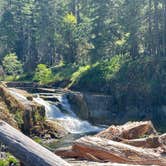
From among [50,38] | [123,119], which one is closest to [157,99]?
[123,119]

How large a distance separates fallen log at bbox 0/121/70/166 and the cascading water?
31.0m

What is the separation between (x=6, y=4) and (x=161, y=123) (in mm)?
64682

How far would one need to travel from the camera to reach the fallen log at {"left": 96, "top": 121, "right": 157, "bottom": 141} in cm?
1760

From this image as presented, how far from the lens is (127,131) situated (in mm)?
18688

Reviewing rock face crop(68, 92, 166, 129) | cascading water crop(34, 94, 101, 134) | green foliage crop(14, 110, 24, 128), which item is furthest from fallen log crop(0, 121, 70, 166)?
rock face crop(68, 92, 166, 129)

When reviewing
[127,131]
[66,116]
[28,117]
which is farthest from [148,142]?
[66,116]

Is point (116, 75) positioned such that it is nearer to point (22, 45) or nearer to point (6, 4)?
point (22, 45)

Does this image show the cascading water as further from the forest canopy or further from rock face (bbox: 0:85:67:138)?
the forest canopy

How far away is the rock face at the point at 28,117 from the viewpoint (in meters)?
30.8

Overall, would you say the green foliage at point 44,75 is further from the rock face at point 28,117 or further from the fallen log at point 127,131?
the fallen log at point 127,131

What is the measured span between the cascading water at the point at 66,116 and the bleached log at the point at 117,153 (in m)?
24.5

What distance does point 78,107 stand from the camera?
47.3 m

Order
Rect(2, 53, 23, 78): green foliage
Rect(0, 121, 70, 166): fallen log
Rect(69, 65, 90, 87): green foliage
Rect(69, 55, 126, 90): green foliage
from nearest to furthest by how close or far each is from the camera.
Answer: Rect(0, 121, 70, 166): fallen log → Rect(69, 55, 126, 90): green foliage → Rect(69, 65, 90, 87): green foliage → Rect(2, 53, 23, 78): green foliage

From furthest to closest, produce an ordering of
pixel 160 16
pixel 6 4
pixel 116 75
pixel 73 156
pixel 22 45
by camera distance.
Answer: pixel 6 4 → pixel 22 45 → pixel 160 16 → pixel 116 75 → pixel 73 156
